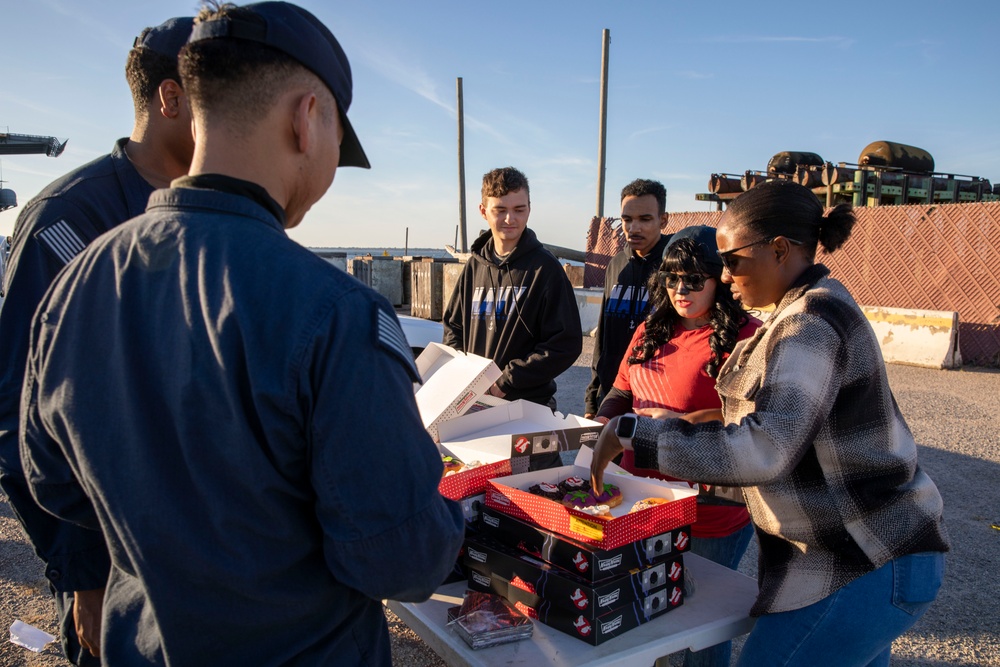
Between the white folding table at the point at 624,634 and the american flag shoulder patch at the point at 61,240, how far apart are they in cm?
130

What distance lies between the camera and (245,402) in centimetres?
103

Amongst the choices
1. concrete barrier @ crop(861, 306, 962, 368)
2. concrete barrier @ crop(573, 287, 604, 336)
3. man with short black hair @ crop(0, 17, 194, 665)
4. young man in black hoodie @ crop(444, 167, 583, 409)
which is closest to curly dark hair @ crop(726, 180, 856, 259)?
man with short black hair @ crop(0, 17, 194, 665)

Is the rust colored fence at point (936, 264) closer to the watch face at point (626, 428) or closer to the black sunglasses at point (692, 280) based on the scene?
the black sunglasses at point (692, 280)

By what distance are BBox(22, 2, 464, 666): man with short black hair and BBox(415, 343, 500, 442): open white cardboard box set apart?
130 cm

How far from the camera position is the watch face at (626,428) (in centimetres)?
173

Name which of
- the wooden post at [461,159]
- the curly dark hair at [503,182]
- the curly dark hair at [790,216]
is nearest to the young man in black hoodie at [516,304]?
the curly dark hair at [503,182]

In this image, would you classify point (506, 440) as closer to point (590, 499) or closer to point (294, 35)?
point (590, 499)

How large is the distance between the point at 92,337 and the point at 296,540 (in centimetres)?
46

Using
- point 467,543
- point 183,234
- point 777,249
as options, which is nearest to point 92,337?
point 183,234

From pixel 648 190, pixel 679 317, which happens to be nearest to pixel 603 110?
pixel 648 190

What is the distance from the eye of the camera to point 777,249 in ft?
6.06

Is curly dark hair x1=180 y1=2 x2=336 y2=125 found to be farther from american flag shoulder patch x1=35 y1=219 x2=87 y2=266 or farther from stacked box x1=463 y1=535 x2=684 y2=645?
stacked box x1=463 y1=535 x2=684 y2=645

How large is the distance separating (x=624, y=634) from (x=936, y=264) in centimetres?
1224

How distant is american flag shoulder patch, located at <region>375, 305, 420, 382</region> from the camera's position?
1.03 m
